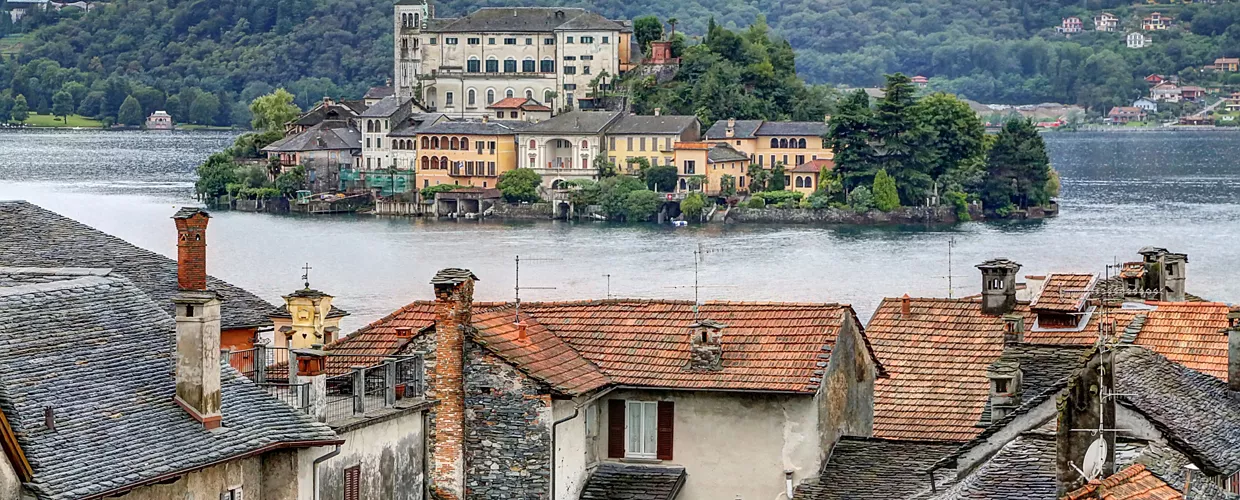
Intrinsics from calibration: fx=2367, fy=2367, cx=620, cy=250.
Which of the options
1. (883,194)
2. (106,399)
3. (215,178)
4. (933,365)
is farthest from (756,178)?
(106,399)

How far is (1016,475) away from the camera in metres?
18.5

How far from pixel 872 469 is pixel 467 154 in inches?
5937

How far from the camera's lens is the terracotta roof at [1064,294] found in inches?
1149

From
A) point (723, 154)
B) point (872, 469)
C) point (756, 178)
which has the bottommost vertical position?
point (756, 178)

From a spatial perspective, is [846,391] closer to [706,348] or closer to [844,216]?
[706,348]

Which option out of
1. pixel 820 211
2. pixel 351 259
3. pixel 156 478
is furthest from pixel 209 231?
pixel 156 478

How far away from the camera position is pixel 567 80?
192 meters

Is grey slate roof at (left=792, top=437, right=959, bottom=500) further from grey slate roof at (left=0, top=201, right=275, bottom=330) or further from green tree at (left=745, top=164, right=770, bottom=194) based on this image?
green tree at (left=745, top=164, right=770, bottom=194)

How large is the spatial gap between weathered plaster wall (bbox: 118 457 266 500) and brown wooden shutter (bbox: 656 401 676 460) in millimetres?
6226

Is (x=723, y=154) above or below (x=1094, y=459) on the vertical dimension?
below

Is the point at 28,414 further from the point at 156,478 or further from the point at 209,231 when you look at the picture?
the point at 209,231

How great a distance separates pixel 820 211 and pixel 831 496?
13543 cm

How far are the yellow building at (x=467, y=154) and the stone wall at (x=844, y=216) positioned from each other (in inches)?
818

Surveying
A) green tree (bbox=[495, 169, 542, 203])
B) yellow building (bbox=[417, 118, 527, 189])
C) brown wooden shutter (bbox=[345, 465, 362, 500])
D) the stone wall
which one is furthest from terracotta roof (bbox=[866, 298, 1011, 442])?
yellow building (bbox=[417, 118, 527, 189])
